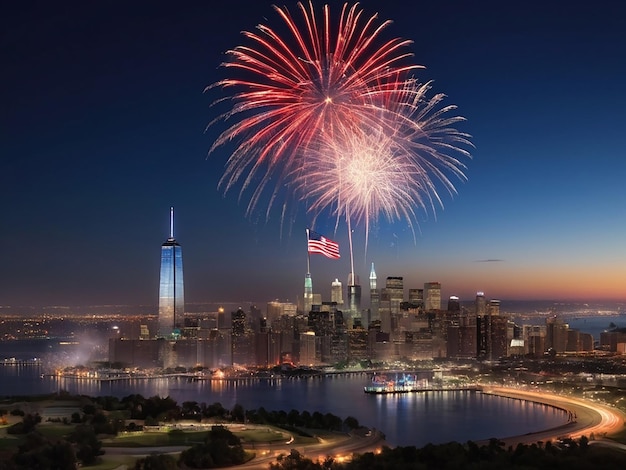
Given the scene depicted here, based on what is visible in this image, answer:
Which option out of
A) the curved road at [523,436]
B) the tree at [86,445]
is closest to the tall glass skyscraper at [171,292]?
the curved road at [523,436]

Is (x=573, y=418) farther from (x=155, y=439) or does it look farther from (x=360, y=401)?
(x=155, y=439)

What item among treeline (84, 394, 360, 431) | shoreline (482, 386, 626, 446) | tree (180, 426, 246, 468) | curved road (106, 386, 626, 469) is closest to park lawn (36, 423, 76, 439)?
treeline (84, 394, 360, 431)

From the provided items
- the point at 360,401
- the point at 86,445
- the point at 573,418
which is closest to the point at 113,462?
the point at 86,445

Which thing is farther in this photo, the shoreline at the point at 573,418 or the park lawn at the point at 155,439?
the shoreline at the point at 573,418

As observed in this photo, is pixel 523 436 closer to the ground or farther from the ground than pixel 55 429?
closer to the ground

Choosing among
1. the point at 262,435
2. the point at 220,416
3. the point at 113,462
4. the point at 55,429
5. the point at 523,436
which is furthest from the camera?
the point at 220,416

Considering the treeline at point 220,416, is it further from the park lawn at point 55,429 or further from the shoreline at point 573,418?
the shoreline at point 573,418

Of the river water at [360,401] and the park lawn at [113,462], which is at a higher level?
the park lawn at [113,462]

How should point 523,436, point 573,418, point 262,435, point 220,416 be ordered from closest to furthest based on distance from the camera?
point 262,435 < point 523,436 < point 220,416 < point 573,418

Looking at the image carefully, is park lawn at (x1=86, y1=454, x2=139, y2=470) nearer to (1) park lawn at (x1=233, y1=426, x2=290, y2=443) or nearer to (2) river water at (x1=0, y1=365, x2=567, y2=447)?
(1) park lawn at (x1=233, y1=426, x2=290, y2=443)
